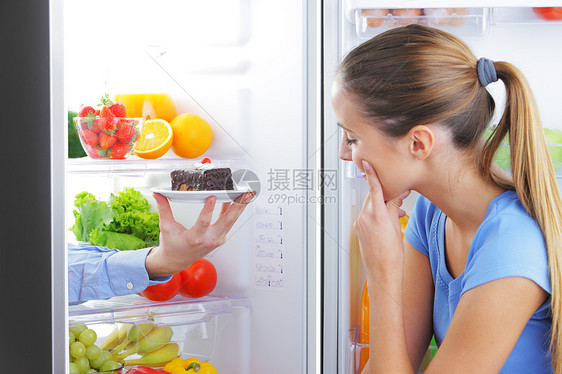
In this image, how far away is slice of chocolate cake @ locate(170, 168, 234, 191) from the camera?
1110 mm

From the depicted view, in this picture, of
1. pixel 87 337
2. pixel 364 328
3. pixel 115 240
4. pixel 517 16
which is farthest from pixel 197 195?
pixel 517 16

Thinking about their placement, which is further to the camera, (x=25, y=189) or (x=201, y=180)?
(x=201, y=180)

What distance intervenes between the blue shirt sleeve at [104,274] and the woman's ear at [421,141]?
23.7 inches

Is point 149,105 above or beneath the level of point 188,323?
above

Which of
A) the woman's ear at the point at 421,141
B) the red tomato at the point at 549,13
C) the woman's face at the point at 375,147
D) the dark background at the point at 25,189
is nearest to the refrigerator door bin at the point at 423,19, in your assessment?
the red tomato at the point at 549,13

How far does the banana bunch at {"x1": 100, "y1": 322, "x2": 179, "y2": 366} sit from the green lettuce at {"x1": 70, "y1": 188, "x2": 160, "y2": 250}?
19 centimetres

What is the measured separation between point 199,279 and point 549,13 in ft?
3.24

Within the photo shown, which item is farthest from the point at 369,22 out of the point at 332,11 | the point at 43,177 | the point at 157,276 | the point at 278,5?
the point at 43,177

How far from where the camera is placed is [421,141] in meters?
0.94

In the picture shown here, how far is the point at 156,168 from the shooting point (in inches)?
47.5

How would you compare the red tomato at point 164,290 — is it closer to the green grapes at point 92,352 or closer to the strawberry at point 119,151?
the green grapes at point 92,352

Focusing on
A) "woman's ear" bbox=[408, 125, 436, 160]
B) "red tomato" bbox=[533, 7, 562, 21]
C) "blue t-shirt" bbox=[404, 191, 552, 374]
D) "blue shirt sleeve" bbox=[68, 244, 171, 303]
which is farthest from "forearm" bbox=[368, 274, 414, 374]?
"red tomato" bbox=[533, 7, 562, 21]

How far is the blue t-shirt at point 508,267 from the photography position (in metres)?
0.88

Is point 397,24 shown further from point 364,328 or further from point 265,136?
point 364,328
